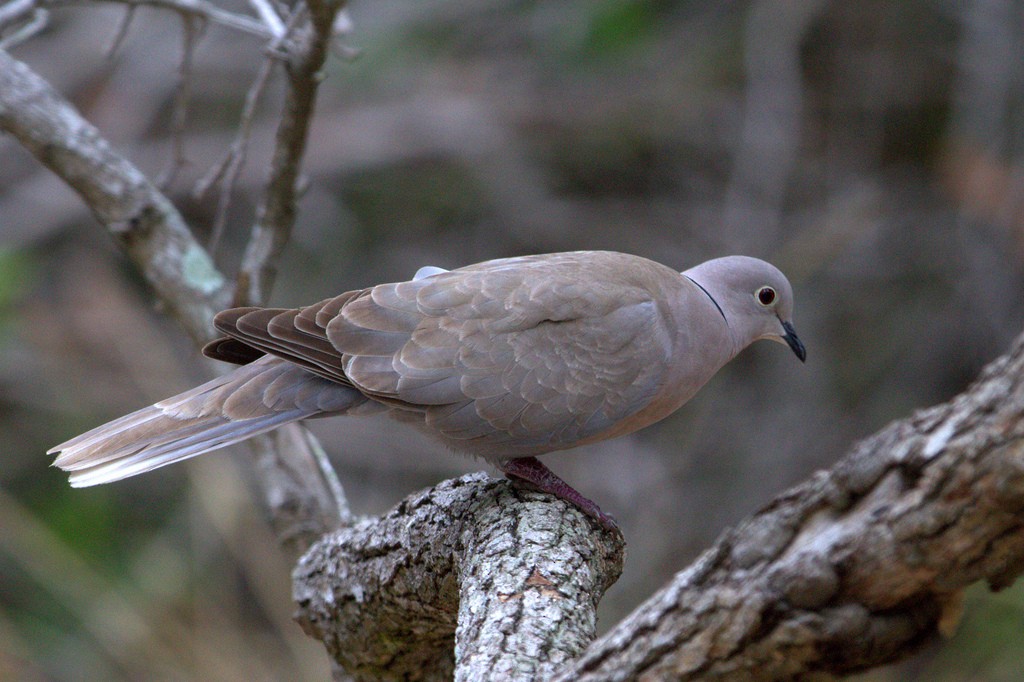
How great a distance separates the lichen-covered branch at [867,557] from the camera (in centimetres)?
116

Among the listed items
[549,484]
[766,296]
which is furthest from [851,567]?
[766,296]

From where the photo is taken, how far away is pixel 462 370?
245 cm

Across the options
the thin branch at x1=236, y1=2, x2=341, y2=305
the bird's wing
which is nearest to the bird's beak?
the bird's wing

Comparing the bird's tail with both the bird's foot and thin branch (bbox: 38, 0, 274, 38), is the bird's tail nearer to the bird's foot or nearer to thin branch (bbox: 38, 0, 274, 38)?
the bird's foot

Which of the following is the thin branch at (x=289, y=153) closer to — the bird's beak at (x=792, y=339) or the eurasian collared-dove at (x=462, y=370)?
the eurasian collared-dove at (x=462, y=370)

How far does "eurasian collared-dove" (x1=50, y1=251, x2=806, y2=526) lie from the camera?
2457 mm

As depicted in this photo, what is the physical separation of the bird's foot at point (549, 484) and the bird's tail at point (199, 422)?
419mm

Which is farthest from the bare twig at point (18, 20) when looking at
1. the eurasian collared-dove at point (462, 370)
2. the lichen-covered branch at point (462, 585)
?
the lichen-covered branch at point (462, 585)

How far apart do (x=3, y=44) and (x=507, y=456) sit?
6.66ft

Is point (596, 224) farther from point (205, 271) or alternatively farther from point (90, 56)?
point (205, 271)

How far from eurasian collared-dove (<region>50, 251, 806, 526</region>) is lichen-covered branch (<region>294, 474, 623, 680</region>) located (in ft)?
0.64

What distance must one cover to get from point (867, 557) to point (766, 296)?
75.1 inches

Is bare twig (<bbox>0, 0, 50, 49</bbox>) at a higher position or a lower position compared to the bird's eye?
higher

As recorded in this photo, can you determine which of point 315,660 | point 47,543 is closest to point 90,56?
point 47,543
